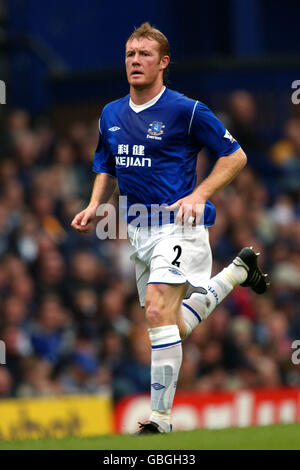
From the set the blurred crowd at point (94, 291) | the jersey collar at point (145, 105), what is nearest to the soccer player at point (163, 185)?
the jersey collar at point (145, 105)

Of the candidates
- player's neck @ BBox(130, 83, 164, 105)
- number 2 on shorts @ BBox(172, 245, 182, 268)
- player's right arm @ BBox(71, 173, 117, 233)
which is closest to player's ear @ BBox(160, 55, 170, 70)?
player's neck @ BBox(130, 83, 164, 105)

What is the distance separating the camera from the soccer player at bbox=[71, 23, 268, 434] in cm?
675

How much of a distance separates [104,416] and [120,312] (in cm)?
185

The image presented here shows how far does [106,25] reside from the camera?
19.3 metres

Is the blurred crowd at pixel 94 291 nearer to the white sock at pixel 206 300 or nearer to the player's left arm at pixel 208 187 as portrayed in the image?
the white sock at pixel 206 300

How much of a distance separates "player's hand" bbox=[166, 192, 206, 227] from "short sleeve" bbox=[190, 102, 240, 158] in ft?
1.35

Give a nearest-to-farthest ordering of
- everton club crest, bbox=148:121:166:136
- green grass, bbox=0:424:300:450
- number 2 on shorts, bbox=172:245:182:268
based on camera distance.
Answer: green grass, bbox=0:424:300:450, number 2 on shorts, bbox=172:245:182:268, everton club crest, bbox=148:121:166:136

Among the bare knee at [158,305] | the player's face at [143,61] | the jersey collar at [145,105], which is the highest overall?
the player's face at [143,61]

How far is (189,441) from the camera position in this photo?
A: 6.27 meters

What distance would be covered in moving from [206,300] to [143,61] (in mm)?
1728

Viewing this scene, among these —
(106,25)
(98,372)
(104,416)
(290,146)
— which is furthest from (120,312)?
(106,25)

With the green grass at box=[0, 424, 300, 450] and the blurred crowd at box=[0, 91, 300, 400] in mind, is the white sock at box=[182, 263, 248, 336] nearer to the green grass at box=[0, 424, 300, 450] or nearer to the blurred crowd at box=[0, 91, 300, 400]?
the green grass at box=[0, 424, 300, 450]

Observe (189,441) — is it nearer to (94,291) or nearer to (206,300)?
(206,300)

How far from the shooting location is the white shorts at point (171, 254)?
22.4 ft
